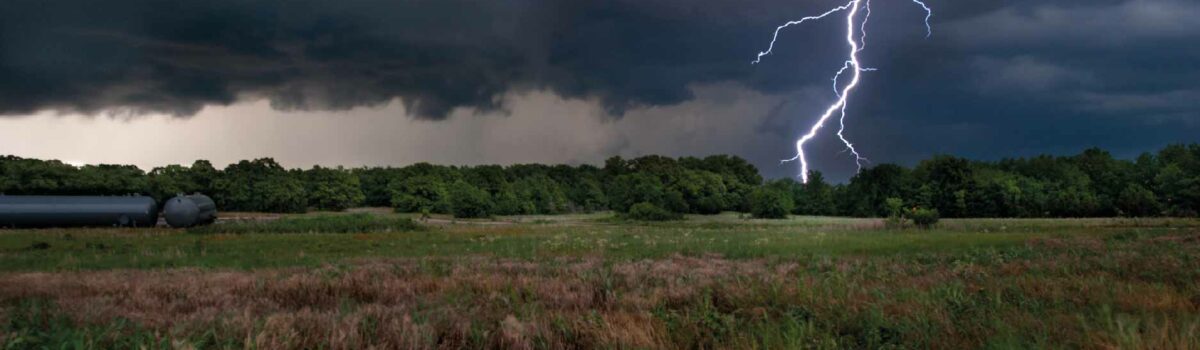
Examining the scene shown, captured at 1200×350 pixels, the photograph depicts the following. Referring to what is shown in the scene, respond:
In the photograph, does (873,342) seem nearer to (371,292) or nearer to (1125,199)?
(371,292)

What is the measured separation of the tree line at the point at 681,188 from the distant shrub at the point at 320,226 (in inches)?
1406

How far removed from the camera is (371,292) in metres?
11.0

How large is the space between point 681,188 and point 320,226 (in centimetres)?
9760

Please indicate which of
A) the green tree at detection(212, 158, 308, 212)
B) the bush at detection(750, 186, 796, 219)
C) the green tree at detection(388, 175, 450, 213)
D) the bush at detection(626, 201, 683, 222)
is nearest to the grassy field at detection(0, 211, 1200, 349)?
the bush at detection(626, 201, 683, 222)

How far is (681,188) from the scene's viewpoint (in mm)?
143875

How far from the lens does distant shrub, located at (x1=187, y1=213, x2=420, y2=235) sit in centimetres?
4997

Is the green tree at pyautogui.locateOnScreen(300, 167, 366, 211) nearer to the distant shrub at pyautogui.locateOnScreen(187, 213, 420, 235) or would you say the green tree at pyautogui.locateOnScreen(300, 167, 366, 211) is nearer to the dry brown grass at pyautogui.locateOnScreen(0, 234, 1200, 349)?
the distant shrub at pyautogui.locateOnScreen(187, 213, 420, 235)

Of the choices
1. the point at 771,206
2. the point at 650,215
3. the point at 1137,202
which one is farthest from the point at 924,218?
the point at 1137,202

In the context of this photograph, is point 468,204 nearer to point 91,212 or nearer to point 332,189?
point 332,189

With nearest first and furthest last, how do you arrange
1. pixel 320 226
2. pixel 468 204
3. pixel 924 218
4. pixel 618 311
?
pixel 618 311
pixel 320 226
pixel 924 218
pixel 468 204

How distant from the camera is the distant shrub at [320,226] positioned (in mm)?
49969

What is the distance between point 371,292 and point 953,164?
125074 mm

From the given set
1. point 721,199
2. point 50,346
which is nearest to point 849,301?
point 50,346

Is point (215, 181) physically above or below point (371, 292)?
above
